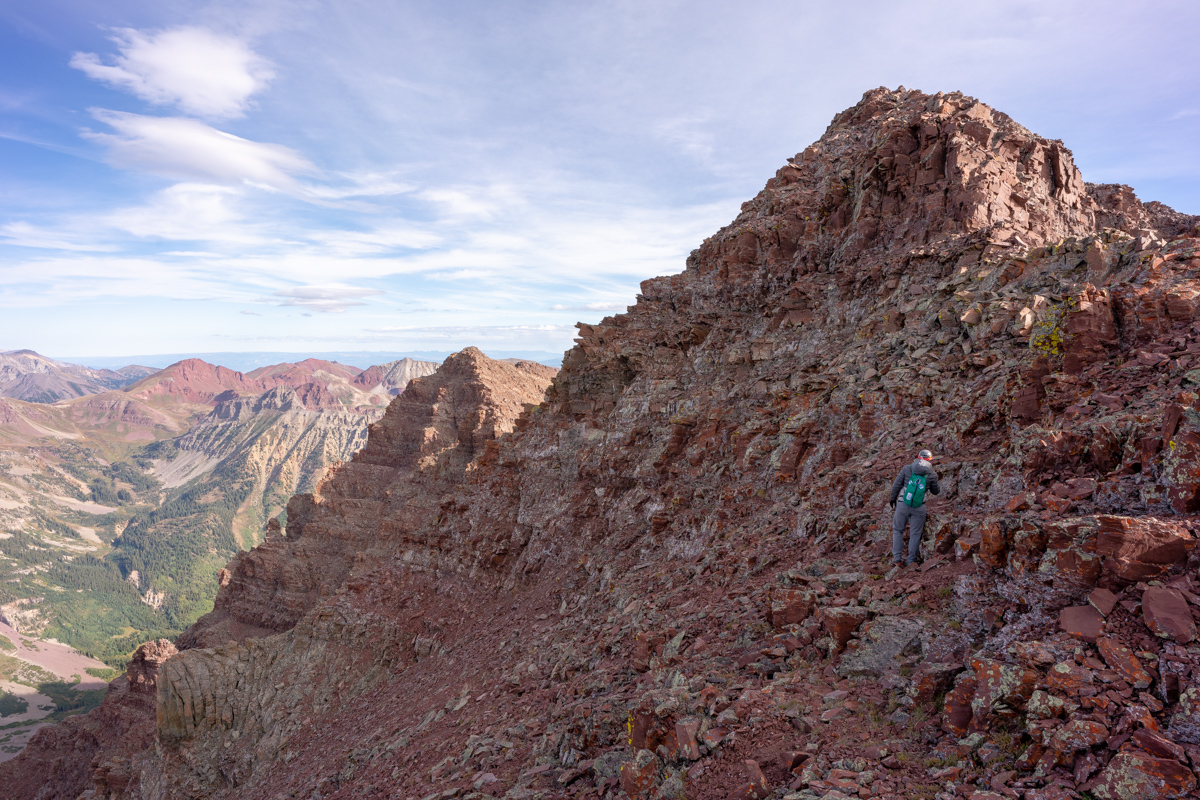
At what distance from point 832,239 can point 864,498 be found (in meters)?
17.8

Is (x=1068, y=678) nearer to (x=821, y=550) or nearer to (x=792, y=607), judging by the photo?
(x=792, y=607)

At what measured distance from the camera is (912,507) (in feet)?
35.5

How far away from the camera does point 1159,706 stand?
224 inches

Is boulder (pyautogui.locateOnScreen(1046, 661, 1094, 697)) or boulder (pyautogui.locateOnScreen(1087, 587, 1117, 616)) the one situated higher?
boulder (pyautogui.locateOnScreen(1087, 587, 1117, 616))

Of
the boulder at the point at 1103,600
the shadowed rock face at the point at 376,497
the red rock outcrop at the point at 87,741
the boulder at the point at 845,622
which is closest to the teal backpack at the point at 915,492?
the boulder at the point at 845,622

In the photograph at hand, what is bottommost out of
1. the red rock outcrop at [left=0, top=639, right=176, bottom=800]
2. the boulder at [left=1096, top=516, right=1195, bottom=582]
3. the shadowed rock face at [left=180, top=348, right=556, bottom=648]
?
the red rock outcrop at [left=0, top=639, right=176, bottom=800]

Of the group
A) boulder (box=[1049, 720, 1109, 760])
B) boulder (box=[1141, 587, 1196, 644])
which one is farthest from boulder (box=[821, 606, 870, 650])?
boulder (box=[1141, 587, 1196, 644])

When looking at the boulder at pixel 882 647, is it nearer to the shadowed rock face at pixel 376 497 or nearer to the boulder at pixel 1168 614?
the boulder at pixel 1168 614

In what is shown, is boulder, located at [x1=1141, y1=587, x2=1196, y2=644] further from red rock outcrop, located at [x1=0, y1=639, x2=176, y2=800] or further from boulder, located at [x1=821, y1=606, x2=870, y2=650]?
red rock outcrop, located at [x1=0, y1=639, x2=176, y2=800]

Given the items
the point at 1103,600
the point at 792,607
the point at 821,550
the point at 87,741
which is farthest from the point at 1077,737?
the point at 87,741

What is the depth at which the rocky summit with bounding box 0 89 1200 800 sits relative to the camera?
6.96 metres

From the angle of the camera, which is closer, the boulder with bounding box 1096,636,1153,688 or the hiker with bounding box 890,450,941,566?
the boulder with bounding box 1096,636,1153,688

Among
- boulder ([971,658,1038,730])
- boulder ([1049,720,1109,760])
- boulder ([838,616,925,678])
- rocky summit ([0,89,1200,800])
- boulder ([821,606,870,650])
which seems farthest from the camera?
boulder ([821,606,870,650])

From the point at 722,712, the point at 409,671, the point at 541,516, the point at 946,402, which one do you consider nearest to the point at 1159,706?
the point at 722,712
